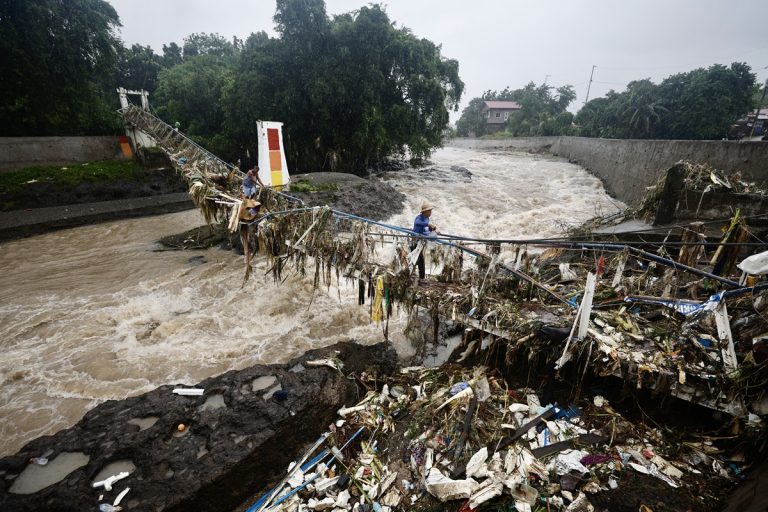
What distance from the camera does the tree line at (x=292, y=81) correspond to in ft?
51.5

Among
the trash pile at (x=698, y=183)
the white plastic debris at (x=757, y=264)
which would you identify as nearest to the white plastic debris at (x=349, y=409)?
the white plastic debris at (x=757, y=264)

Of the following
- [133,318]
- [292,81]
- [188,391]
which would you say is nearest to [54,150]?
[292,81]

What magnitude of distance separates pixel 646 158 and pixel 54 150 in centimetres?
2812

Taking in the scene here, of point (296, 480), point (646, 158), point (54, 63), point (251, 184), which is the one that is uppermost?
point (54, 63)

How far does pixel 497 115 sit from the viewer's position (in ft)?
181

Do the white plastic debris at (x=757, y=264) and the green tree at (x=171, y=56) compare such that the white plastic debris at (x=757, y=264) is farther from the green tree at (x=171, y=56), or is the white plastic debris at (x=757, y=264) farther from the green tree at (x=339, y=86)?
the green tree at (x=171, y=56)

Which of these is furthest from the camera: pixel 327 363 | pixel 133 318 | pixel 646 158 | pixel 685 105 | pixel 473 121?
pixel 473 121

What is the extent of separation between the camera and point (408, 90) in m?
19.4

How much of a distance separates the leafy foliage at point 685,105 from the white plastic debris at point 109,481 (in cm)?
3245

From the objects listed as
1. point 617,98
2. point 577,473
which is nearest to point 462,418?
point 577,473

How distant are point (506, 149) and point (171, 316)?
41415mm

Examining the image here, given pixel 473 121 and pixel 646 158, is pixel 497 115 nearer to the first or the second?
pixel 473 121

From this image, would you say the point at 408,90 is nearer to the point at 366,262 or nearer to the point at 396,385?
the point at 366,262

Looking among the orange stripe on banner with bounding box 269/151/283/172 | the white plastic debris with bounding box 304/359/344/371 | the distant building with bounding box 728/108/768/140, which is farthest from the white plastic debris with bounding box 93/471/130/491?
the distant building with bounding box 728/108/768/140
